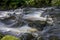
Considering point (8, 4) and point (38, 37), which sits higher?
point (8, 4)

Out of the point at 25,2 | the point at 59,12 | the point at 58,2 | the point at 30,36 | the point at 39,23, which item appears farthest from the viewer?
the point at 25,2

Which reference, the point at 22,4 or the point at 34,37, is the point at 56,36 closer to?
the point at 34,37

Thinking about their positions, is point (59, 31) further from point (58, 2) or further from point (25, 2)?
point (25, 2)

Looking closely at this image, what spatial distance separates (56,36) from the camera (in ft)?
23.1

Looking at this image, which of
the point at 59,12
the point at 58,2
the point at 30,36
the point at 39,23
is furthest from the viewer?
the point at 58,2

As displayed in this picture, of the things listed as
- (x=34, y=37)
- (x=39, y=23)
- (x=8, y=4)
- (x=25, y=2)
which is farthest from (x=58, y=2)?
(x=34, y=37)

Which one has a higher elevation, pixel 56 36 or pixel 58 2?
pixel 58 2

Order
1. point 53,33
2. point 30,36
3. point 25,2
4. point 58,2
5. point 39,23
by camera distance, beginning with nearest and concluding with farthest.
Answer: point 30,36
point 53,33
point 39,23
point 58,2
point 25,2

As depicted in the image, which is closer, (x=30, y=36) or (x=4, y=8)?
(x=30, y=36)

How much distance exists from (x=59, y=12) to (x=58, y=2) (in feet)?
10.4

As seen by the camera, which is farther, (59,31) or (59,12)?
(59,12)

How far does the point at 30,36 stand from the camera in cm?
680

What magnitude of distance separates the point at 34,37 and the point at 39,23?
1.80 metres

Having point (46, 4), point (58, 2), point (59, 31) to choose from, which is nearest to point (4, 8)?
point (46, 4)
